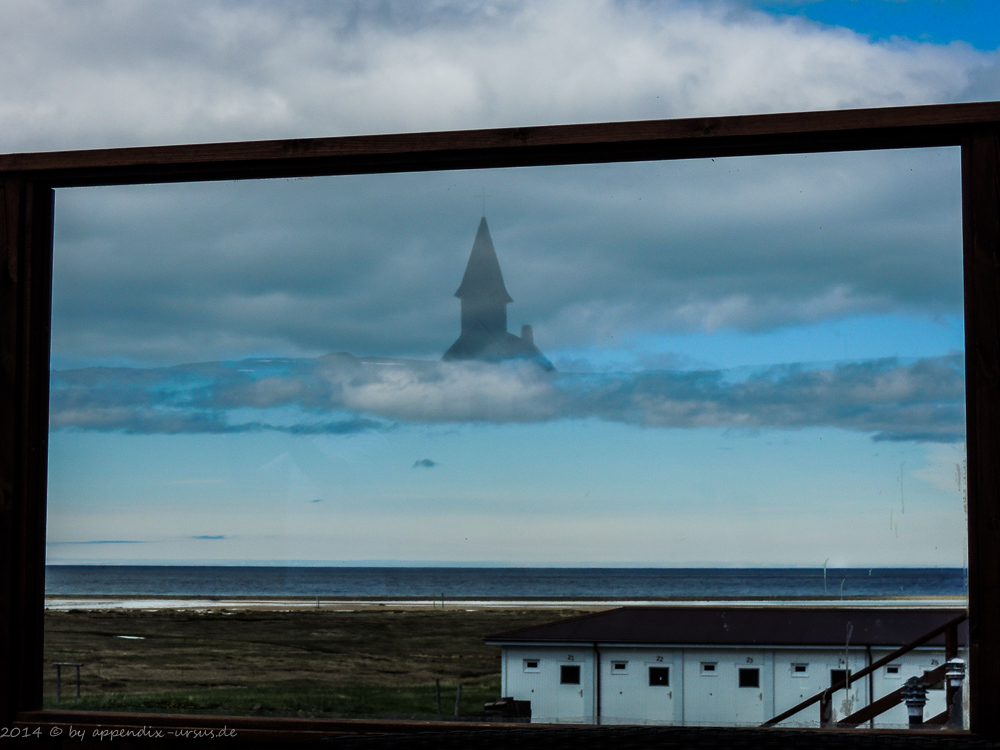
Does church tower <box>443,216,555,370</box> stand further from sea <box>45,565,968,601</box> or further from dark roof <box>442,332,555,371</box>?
sea <box>45,565,968,601</box>

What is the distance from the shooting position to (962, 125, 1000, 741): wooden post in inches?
64.7

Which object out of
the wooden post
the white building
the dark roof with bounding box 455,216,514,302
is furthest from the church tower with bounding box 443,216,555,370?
the wooden post

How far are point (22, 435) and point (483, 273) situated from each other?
107 cm

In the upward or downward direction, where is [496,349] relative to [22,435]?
upward

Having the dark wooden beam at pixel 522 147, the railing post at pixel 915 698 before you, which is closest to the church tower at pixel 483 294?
the dark wooden beam at pixel 522 147

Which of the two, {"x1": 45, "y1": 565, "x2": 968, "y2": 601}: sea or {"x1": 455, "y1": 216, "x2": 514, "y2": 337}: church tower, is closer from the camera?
{"x1": 45, "y1": 565, "x2": 968, "y2": 601}: sea

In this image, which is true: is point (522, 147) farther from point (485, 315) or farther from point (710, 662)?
point (710, 662)

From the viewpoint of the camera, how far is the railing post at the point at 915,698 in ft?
5.64

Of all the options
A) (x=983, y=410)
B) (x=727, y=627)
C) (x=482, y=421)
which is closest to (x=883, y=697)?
(x=727, y=627)

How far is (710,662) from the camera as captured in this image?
72.7 inches

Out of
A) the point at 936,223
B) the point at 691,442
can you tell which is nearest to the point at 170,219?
the point at 691,442

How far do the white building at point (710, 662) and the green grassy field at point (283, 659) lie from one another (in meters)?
0.08

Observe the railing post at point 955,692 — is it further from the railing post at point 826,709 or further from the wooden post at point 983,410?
the railing post at point 826,709

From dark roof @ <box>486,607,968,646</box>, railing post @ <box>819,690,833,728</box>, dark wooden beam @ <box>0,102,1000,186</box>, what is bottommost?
railing post @ <box>819,690,833,728</box>
